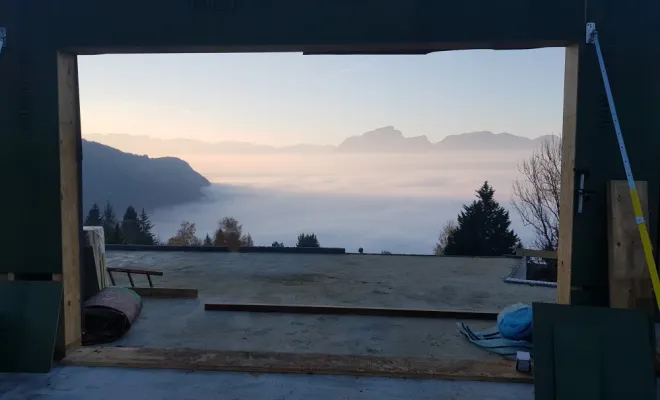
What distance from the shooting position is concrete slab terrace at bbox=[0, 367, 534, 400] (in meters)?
3.19

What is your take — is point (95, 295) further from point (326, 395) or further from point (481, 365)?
point (481, 365)

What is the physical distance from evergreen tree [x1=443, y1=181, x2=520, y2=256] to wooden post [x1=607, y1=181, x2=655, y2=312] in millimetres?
26762

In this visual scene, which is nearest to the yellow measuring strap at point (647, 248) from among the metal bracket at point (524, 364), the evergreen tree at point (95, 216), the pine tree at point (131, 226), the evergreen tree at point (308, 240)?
the metal bracket at point (524, 364)

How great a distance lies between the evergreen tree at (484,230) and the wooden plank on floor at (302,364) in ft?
87.7

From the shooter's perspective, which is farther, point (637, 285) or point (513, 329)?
point (513, 329)

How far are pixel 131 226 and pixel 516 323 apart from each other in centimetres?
4142

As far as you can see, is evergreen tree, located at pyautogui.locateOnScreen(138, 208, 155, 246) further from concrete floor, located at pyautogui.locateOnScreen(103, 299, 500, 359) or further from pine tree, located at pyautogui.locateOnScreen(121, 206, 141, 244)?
concrete floor, located at pyautogui.locateOnScreen(103, 299, 500, 359)

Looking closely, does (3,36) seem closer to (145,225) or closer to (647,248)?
(647,248)

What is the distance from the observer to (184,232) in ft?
177

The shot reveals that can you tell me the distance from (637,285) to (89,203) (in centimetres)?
4966

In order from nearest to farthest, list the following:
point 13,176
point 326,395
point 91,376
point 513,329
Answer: point 326,395 < point 91,376 < point 13,176 < point 513,329

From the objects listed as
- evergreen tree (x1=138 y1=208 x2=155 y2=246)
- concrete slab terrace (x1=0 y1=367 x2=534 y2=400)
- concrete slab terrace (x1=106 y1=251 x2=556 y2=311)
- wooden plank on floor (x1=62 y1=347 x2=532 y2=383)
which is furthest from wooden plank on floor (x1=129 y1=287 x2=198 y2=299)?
evergreen tree (x1=138 y1=208 x2=155 y2=246)

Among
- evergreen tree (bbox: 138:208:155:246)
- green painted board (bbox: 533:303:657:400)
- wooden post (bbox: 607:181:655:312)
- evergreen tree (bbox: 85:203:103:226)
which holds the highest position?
wooden post (bbox: 607:181:655:312)

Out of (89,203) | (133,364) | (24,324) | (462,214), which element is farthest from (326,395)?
(89,203)
